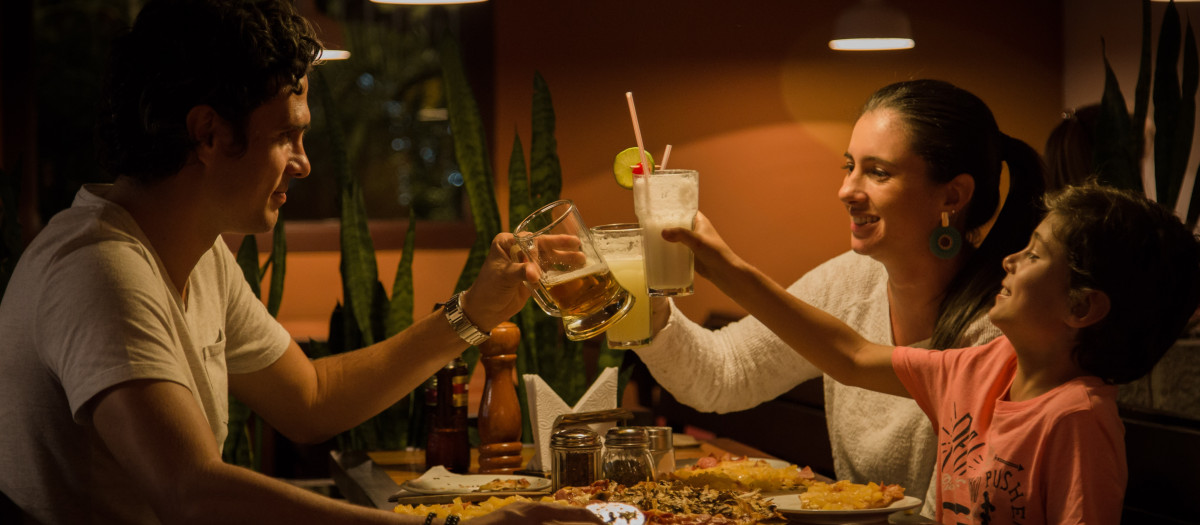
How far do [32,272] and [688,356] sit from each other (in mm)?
1338

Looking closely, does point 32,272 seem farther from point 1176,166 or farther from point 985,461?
point 1176,166

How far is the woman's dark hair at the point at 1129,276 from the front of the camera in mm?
1654

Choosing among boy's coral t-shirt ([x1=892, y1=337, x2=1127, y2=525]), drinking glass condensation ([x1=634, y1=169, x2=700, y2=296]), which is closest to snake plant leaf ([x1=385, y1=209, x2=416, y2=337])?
drinking glass condensation ([x1=634, y1=169, x2=700, y2=296])

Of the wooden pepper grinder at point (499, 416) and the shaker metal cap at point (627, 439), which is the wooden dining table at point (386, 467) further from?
the shaker metal cap at point (627, 439)

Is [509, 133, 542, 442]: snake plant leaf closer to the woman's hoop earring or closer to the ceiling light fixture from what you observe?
Result: the woman's hoop earring

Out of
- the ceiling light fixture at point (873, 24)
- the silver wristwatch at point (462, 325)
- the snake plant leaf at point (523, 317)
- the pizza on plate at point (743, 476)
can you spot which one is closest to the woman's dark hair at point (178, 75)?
the silver wristwatch at point (462, 325)

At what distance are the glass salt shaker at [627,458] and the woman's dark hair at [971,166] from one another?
761 millimetres

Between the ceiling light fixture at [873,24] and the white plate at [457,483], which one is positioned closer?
the white plate at [457,483]

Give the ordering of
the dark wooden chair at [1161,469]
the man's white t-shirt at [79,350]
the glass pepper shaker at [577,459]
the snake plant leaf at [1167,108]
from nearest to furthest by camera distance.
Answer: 1. the man's white t-shirt at [79,350]
2. the glass pepper shaker at [577,459]
3. the dark wooden chair at [1161,469]
4. the snake plant leaf at [1167,108]

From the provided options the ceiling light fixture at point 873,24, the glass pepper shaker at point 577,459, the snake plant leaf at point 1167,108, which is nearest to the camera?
the glass pepper shaker at point 577,459

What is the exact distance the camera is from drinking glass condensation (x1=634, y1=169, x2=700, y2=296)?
5.86 ft

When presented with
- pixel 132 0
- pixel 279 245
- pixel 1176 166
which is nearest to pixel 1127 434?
pixel 1176 166

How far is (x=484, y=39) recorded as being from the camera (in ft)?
16.9

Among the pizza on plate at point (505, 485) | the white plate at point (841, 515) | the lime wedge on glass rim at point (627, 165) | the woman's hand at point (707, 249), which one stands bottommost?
the pizza on plate at point (505, 485)
